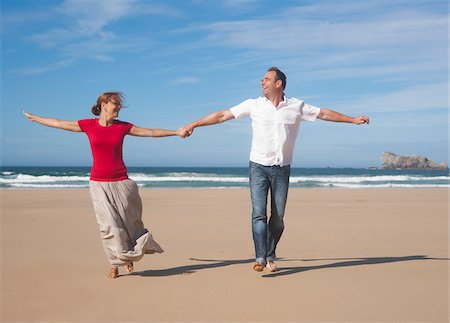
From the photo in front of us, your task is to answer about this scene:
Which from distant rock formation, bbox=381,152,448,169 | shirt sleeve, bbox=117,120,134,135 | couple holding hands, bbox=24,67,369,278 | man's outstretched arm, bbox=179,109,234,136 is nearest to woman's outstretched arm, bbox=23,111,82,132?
couple holding hands, bbox=24,67,369,278

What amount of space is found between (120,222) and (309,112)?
2488mm

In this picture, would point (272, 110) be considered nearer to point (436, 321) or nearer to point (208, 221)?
point (436, 321)

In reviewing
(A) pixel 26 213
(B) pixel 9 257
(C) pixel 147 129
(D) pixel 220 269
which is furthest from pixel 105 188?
(A) pixel 26 213

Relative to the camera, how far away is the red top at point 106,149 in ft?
18.2

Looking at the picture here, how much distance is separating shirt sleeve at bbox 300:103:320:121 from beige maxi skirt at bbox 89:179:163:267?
2116mm

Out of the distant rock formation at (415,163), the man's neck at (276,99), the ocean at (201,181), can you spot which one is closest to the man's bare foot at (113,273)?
the man's neck at (276,99)

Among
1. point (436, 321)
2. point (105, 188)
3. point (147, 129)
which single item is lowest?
point (436, 321)

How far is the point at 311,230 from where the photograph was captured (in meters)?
9.65

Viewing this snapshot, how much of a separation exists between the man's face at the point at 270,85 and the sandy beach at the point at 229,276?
2.08m

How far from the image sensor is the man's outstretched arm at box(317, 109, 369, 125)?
5805 millimetres

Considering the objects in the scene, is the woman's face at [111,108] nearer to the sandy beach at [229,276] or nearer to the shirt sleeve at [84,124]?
the shirt sleeve at [84,124]

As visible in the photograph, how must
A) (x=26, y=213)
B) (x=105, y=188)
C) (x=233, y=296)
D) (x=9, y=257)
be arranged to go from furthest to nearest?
→ 1. (x=26, y=213)
2. (x=9, y=257)
3. (x=105, y=188)
4. (x=233, y=296)

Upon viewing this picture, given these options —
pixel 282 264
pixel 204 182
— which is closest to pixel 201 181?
pixel 204 182

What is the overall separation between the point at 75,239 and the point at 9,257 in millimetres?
1679
